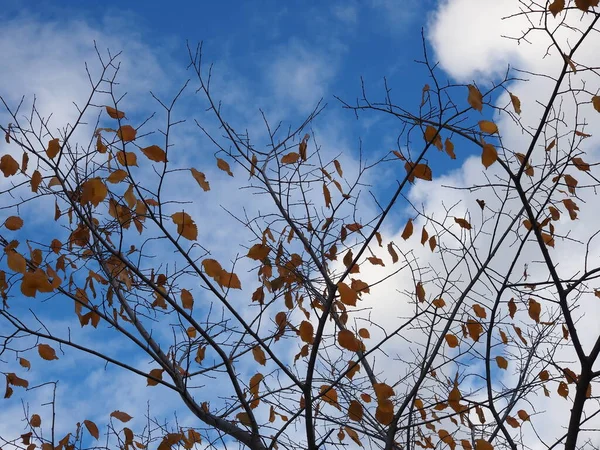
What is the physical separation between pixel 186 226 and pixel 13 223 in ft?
4.39

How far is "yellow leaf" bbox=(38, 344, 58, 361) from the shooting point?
322 cm

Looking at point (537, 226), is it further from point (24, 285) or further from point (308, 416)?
point (24, 285)

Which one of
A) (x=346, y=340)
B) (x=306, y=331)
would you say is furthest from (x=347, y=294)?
(x=306, y=331)

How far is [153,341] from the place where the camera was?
363 centimetres

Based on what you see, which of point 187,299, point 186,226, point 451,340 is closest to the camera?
point 186,226

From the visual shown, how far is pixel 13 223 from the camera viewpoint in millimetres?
3465

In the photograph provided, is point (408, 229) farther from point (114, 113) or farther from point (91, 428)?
point (91, 428)

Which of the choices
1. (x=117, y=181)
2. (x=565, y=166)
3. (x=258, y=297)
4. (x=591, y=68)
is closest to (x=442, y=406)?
(x=258, y=297)

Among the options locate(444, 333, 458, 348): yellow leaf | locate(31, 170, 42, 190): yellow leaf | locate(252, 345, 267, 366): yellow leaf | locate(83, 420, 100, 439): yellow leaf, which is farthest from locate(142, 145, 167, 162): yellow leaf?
→ locate(444, 333, 458, 348): yellow leaf

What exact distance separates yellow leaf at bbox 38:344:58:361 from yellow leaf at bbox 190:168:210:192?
4.31 feet

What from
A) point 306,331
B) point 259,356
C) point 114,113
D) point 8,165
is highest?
point 114,113

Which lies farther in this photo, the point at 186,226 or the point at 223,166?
the point at 223,166

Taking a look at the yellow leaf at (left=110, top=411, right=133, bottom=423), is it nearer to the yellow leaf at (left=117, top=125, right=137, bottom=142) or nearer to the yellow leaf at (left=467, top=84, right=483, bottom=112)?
the yellow leaf at (left=117, top=125, right=137, bottom=142)

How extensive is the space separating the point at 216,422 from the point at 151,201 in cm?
131
